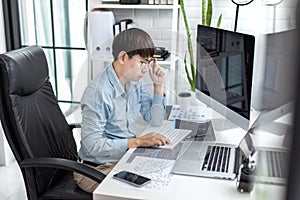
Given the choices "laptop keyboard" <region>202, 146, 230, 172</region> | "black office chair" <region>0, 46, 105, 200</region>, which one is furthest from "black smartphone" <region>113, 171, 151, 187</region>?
"laptop keyboard" <region>202, 146, 230, 172</region>

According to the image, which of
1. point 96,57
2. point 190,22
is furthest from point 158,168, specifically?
point 190,22

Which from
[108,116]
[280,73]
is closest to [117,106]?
[108,116]

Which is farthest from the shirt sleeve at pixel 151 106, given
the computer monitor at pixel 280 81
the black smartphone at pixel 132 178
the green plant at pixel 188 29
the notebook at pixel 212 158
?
the computer monitor at pixel 280 81

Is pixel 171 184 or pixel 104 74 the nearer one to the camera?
pixel 171 184

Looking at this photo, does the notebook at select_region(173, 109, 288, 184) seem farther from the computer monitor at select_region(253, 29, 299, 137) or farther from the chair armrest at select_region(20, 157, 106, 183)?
the computer monitor at select_region(253, 29, 299, 137)

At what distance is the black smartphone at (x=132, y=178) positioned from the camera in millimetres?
1243

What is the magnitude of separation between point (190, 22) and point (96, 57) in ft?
2.47

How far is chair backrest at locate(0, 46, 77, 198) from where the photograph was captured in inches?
59.6

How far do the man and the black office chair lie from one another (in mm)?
115

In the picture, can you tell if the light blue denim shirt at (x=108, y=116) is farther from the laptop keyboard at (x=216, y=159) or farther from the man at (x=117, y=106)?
the laptop keyboard at (x=216, y=159)

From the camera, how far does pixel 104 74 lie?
5.27 feet

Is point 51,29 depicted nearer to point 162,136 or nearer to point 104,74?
point 104,74

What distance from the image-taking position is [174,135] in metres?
1.65

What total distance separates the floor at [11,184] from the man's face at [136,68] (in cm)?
133
